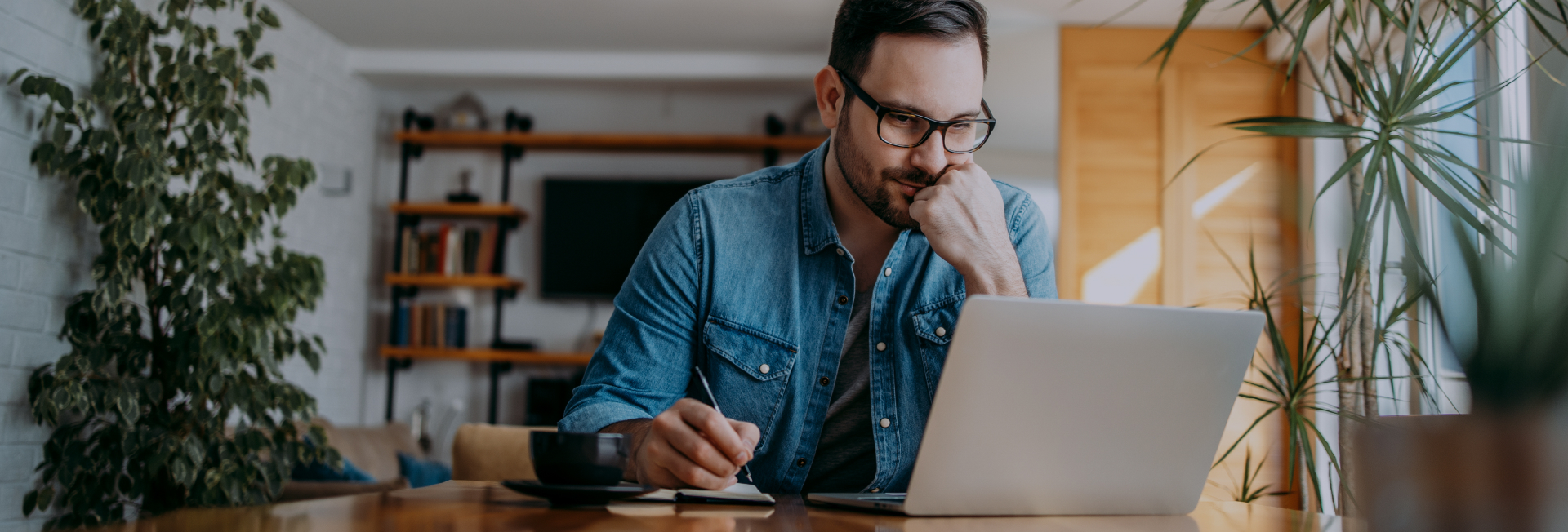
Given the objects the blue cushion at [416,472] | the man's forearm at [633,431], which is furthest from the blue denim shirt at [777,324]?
the blue cushion at [416,472]

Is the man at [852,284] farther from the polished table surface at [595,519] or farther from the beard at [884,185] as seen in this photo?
the polished table surface at [595,519]

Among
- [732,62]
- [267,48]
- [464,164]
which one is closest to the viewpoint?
[267,48]

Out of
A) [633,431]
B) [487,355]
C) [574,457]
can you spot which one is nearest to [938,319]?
[633,431]

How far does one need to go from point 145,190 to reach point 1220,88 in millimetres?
3977

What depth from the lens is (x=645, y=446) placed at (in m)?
0.90

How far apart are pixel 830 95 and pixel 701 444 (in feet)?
2.32

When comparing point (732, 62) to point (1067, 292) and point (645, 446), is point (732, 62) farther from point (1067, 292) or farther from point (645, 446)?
point (645, 446)

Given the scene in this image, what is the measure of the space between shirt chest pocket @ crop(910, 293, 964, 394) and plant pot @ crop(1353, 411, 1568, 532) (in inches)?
31.5

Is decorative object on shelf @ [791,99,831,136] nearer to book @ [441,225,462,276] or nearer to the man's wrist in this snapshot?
book @ [441,225,462,276]

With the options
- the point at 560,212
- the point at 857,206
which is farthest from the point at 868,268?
the point at 560,212

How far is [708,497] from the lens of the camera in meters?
0.84

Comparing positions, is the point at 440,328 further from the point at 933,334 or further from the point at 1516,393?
the point at 1516,393

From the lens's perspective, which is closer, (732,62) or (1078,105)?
(1078,105)

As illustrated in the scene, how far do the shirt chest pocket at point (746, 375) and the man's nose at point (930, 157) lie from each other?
0.91ft
